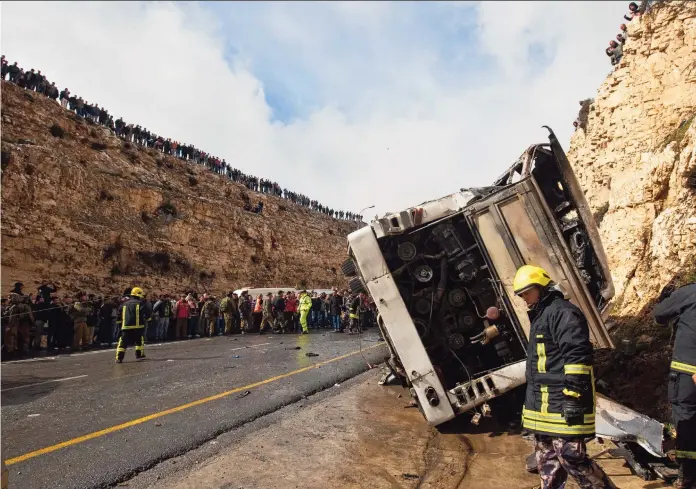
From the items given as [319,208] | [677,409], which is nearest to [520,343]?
[677,409]

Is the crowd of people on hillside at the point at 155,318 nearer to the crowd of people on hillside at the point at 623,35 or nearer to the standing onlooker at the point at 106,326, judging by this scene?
the standing onlooker at the point at 106,326

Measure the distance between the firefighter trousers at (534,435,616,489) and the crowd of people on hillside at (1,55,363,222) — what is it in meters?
15.4

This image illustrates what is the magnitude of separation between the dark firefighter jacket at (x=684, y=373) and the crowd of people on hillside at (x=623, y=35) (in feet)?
49.7

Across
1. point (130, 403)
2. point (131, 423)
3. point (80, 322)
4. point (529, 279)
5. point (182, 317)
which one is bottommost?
point (131, 423)

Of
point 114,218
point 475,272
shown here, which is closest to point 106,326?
point 114,218

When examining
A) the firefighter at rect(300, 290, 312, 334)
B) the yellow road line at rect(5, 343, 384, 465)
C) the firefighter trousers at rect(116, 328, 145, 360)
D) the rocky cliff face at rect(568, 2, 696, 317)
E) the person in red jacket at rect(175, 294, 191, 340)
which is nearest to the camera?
the yellow road line at rect(5, 343, 384, 465)

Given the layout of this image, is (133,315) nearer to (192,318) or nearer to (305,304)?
(192,318)

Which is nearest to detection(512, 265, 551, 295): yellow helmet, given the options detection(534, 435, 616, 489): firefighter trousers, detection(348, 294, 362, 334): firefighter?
detection(534, 435, 616, 489): firefighter trousers

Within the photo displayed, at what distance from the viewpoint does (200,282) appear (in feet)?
96.4

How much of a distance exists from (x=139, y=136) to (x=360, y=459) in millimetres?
33703

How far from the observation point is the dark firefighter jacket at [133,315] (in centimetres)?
978

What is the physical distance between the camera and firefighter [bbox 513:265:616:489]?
290cm

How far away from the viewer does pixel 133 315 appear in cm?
989

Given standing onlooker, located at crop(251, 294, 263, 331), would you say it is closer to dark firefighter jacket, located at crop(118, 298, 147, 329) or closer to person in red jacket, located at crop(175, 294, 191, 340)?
person in red jacket, located at crop(175, 294, 191, 340)
